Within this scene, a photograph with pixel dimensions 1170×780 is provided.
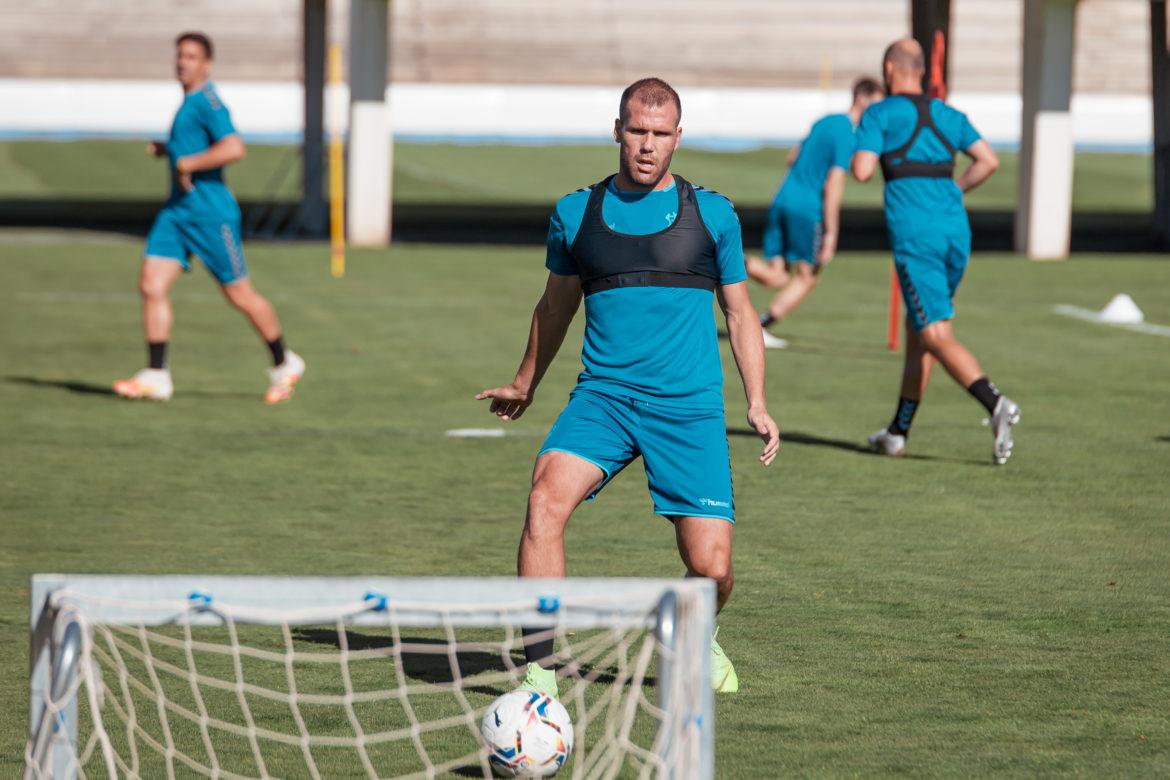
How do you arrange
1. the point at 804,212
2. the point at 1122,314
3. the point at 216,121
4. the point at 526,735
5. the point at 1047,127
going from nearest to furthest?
the point at 526,735
the point at 216,121
the point at 804,212
the point at 1122,314
the point at 1047,127

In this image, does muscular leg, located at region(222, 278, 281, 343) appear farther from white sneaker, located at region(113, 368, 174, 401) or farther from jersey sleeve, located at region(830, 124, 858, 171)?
jersey sleeve, located at region(830, 124, 858, 171)

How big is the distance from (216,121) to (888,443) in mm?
4584

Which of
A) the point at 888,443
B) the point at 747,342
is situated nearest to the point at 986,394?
the point at 888,443

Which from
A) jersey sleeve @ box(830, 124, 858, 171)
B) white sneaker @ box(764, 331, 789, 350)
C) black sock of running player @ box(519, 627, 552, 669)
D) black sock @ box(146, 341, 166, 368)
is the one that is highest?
jersey sleeve @ box(830, 124, 858, 171)

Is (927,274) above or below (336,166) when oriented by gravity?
below

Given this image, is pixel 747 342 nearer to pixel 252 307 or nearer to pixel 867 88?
pixel 252 307

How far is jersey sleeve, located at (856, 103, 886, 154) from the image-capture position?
9625 mm

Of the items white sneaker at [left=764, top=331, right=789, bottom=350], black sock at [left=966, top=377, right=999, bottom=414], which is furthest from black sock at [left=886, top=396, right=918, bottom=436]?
white sneaker at [left=764, top=331, right=789, bottom=350]

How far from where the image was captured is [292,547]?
766 cm

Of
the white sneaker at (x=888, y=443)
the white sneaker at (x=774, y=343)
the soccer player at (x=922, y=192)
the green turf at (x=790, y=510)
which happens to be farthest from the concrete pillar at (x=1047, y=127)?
the soccer player at (x=922, y=192)

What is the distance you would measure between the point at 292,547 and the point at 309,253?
16172mm

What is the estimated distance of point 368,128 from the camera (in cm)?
2450

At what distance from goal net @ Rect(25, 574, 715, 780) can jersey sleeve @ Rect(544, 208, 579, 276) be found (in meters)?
1.10

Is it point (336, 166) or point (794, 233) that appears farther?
point (336, 166)
